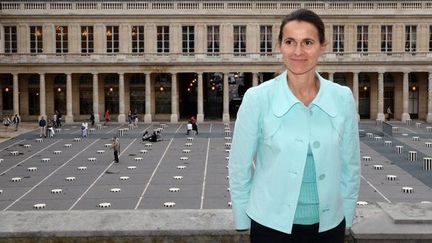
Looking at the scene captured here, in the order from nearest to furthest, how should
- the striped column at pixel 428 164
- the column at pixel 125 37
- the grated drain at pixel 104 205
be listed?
the grated drain at pixel 104 205
the striped column at pixel 428 164
the column at pixel 125 37

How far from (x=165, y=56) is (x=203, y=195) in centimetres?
4239

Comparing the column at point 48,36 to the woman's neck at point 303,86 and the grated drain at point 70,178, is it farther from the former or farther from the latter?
the woman's neck at point 303,86

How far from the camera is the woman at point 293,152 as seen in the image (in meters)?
4.91

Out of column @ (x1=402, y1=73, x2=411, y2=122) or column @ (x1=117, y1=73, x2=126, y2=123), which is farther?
column @ (x1=402, y1=73, x2=411, y2=122)

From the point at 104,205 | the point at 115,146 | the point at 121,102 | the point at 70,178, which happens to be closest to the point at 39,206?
the point at 104,205

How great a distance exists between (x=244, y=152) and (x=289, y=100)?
1.69ft

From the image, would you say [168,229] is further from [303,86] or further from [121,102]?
[121,102]

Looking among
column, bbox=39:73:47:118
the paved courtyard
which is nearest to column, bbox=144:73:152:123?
column, bbox=39:73:47:118

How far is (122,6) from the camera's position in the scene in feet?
226

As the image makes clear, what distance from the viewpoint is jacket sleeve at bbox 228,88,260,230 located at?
5016mm

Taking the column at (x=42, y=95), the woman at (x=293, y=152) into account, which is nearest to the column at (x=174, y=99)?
the column at (x=42, y=95)

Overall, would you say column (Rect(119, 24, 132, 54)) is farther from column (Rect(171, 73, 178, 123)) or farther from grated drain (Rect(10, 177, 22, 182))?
grated drain (Rect(10, 177, 22, 182))

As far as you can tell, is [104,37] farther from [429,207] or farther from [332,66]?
[429,207]

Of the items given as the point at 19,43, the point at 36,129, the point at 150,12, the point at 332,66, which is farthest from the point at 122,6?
the point at 332,66
